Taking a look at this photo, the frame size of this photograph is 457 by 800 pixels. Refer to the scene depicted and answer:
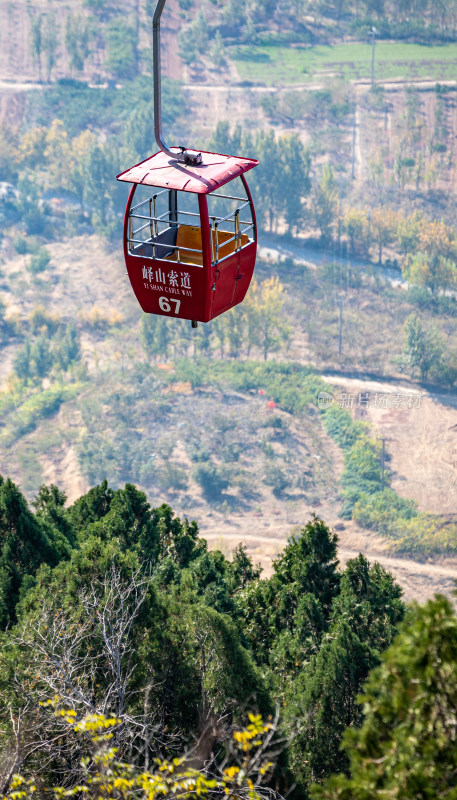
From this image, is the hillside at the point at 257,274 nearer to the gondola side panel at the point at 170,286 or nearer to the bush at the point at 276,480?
the bush at the point at 276,480

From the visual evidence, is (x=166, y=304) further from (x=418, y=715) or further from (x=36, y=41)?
(x=36, y=41)

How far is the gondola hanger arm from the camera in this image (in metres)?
12.3

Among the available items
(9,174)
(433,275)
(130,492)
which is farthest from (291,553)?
(9,174)

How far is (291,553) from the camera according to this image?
2569 cm

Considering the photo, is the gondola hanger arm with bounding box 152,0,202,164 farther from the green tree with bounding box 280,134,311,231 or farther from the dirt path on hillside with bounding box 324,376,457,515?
the green tree with bounding box 280,134,311,231

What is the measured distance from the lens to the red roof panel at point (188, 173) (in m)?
14.2

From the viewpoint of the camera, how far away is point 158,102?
514 inches

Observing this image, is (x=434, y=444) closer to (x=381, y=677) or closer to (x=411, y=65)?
(x=411, y=65)

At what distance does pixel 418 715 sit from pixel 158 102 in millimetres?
7837

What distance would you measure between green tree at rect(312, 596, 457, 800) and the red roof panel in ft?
24.0

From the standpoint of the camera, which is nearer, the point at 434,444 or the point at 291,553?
the point at 291,553

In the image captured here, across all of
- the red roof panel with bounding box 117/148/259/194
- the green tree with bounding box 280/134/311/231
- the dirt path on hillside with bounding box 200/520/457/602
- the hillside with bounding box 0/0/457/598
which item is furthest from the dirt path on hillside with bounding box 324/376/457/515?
the red roof panel with bounding box 117/148/259/194

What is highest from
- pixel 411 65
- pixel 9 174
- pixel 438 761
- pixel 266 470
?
pixel 438 761

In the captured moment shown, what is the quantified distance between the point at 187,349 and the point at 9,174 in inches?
1665
